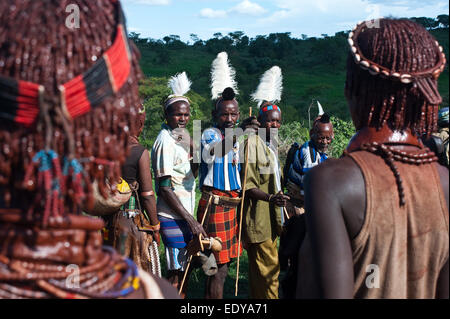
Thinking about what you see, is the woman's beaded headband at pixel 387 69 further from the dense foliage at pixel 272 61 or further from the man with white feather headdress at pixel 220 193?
the dense foliage at pixel 272 61

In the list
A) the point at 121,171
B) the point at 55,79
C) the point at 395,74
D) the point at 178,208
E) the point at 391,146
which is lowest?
the point at 178,208

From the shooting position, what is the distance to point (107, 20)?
1.40m

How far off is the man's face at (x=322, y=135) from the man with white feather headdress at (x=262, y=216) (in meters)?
0.64

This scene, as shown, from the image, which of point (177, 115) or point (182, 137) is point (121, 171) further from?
point (177, 115)

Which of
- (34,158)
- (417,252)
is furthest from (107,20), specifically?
(417,252)

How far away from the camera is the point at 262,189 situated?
18.3ft

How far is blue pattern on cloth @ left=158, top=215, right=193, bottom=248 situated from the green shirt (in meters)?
0.75

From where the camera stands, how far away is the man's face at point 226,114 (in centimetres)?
545

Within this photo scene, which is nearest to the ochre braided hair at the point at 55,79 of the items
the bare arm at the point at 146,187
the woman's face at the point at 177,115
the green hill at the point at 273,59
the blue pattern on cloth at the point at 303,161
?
the bare arm at the point at 146,187

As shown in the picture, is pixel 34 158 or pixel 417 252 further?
pixel 417 252

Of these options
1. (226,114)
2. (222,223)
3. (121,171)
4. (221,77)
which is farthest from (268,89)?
(121,171)

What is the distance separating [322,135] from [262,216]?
1.33 m
